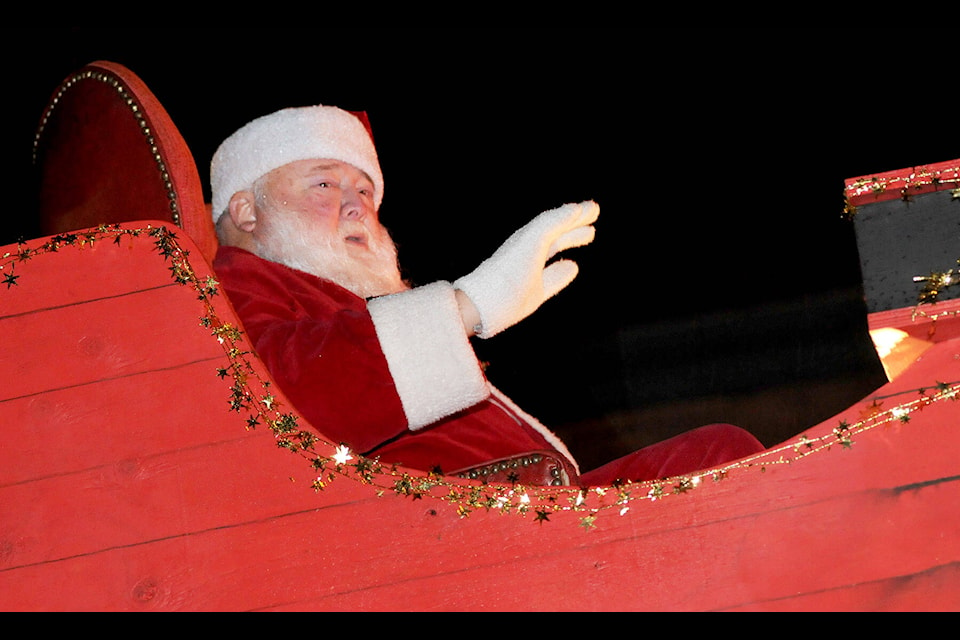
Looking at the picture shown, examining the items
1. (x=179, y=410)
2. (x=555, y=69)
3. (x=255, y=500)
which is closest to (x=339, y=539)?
(x=255, y=500)

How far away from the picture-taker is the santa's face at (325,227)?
1.63 metres

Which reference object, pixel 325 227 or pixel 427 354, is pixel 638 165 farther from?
pixel 427 354

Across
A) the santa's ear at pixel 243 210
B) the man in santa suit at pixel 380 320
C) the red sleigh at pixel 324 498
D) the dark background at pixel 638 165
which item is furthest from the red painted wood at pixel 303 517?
the dark background at pixel 638 165

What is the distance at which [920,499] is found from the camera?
0.93m

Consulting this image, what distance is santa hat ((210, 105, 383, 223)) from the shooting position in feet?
5.76

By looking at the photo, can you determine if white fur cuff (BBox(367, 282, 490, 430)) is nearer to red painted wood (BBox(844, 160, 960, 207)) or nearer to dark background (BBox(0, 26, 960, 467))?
red painted wood (BBox(844, 160, 960, 207))

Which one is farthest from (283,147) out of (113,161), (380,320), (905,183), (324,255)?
(905,183)

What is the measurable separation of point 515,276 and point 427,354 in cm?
15

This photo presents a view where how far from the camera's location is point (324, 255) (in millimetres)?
1624

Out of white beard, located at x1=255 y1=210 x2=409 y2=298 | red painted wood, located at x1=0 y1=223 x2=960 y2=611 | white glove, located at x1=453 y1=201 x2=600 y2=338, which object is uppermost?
white beard, located at x1=255 y1=210 x2=409 y2=298

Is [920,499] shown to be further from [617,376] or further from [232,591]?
[617,376]

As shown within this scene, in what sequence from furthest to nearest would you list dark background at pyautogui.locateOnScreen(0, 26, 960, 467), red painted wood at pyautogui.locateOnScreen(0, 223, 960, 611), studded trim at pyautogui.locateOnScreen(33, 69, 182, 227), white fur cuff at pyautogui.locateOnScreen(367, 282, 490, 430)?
1. dark background at pyautogui.locateOnScreen(0, 26, 960, 467)
2. studded trim at pyautogui.locateOnScreen(33, 69, 182, 227)
3. white fur cuff at pyautogui.locateOnScreen(367, 282, 490, 430)
4. red painted wood at pyautogui.locateOnScreen(0, 223, 960, 611)

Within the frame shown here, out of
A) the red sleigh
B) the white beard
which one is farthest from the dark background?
the red sleigh

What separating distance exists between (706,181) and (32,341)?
194 centimetres
